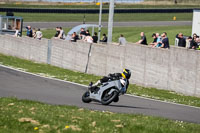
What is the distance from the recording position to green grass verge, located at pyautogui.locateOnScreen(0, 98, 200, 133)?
10000mm

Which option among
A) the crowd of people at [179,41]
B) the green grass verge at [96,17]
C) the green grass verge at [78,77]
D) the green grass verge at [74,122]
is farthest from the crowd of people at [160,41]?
the green grass verge at [96,17]

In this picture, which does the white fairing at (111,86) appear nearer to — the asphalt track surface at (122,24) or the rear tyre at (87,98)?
the rear tyre at (87,98)

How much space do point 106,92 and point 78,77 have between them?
30.6ft

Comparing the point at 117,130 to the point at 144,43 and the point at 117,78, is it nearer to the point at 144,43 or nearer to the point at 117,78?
the point at 117,78

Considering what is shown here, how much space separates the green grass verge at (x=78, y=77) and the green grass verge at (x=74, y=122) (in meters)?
6.98

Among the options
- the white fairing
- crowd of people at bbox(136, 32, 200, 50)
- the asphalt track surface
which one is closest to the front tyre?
the white fairing

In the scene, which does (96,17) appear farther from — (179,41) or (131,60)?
(179,41)

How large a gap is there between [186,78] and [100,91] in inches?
277

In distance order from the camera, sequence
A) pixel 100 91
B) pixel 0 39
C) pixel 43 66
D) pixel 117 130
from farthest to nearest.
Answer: pixel 0 39 < pixel 43 66 < pixel 100 91 < pixel 117 130

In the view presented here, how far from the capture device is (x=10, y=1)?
6519cm

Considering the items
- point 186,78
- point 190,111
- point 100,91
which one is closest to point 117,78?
point 100,91

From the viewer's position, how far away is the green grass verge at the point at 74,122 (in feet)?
32.8

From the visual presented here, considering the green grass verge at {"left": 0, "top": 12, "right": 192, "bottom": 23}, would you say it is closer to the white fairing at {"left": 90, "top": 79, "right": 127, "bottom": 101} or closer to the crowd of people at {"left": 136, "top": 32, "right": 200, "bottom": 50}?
the crowd of people at {"left": 136, "top": 32, "right": 200, "bottom": 50}

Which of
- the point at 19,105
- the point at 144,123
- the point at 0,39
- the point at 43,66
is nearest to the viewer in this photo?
the point at 144,123
